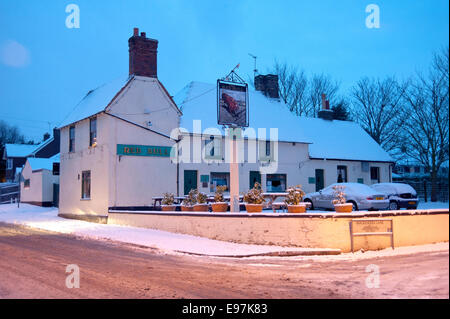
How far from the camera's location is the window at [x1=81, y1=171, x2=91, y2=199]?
2459cm

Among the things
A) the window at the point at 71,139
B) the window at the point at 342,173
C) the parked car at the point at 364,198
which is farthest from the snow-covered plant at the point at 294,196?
the window at the point at 342,173

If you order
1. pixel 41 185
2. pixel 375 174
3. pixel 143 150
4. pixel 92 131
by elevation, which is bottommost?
pixel 41 185

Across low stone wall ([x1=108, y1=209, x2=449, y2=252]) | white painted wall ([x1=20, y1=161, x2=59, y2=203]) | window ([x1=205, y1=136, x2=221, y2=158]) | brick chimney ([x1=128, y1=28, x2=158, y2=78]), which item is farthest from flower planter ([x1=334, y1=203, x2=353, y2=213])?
white painted wall ([x1=20, y1=161, x2=59, y2=203])

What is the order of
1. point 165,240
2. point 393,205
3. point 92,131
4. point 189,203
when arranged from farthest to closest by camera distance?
point 92,131 < point 393,205 < point 189,203 < point 165,240

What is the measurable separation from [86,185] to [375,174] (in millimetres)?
23688

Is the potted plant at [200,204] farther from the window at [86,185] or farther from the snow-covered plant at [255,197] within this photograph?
the window at [86,185]

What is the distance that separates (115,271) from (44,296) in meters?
2.55

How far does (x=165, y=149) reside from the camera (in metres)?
24.5

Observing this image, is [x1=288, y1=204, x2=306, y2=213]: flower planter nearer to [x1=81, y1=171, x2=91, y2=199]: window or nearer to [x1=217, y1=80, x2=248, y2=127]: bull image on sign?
[x1=217, y1=80, x2=248, y2=127]: bull image on sign

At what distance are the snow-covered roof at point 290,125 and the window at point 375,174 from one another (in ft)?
2.86

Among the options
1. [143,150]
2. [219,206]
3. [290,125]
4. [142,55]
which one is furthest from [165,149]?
[290,125]

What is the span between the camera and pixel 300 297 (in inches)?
297

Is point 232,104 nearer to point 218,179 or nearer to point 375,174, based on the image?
point 218,179
